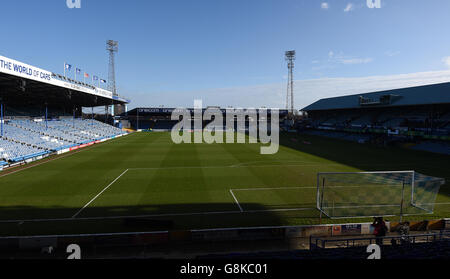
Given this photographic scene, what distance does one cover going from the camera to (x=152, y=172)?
81.9 feet

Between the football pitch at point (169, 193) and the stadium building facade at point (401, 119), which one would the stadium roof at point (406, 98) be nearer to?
the stadium building facade at point (401, 119)

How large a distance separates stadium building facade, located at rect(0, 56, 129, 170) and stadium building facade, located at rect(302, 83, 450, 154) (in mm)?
58281

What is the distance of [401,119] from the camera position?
183ft

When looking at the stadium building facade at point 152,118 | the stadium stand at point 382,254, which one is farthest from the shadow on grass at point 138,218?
the stadium building facade at point 152,118

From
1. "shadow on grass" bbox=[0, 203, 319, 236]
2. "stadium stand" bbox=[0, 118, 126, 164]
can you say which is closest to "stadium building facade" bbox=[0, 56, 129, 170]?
"stadium stand" bbox=[0, 118, 126, 164]

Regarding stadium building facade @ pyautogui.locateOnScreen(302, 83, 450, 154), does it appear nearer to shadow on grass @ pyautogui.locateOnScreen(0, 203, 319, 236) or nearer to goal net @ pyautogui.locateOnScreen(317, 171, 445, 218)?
goal net @ pyautogui.locateOnScreen(317, 171, 445, 218)

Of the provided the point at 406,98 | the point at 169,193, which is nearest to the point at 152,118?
the point at 406,98

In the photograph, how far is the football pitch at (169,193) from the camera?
13.5m

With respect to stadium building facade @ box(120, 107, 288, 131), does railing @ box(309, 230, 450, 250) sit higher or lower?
lower

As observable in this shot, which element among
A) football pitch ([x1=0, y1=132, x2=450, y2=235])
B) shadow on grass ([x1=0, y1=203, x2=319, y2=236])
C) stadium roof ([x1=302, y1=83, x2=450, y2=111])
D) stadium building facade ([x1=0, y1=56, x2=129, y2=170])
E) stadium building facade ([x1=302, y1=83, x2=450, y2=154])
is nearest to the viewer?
shadow on grass ([x1=0, y1=203, x2=319, y2=236])

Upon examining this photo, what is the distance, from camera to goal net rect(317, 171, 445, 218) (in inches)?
585

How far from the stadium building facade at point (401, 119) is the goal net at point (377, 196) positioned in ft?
94.2
